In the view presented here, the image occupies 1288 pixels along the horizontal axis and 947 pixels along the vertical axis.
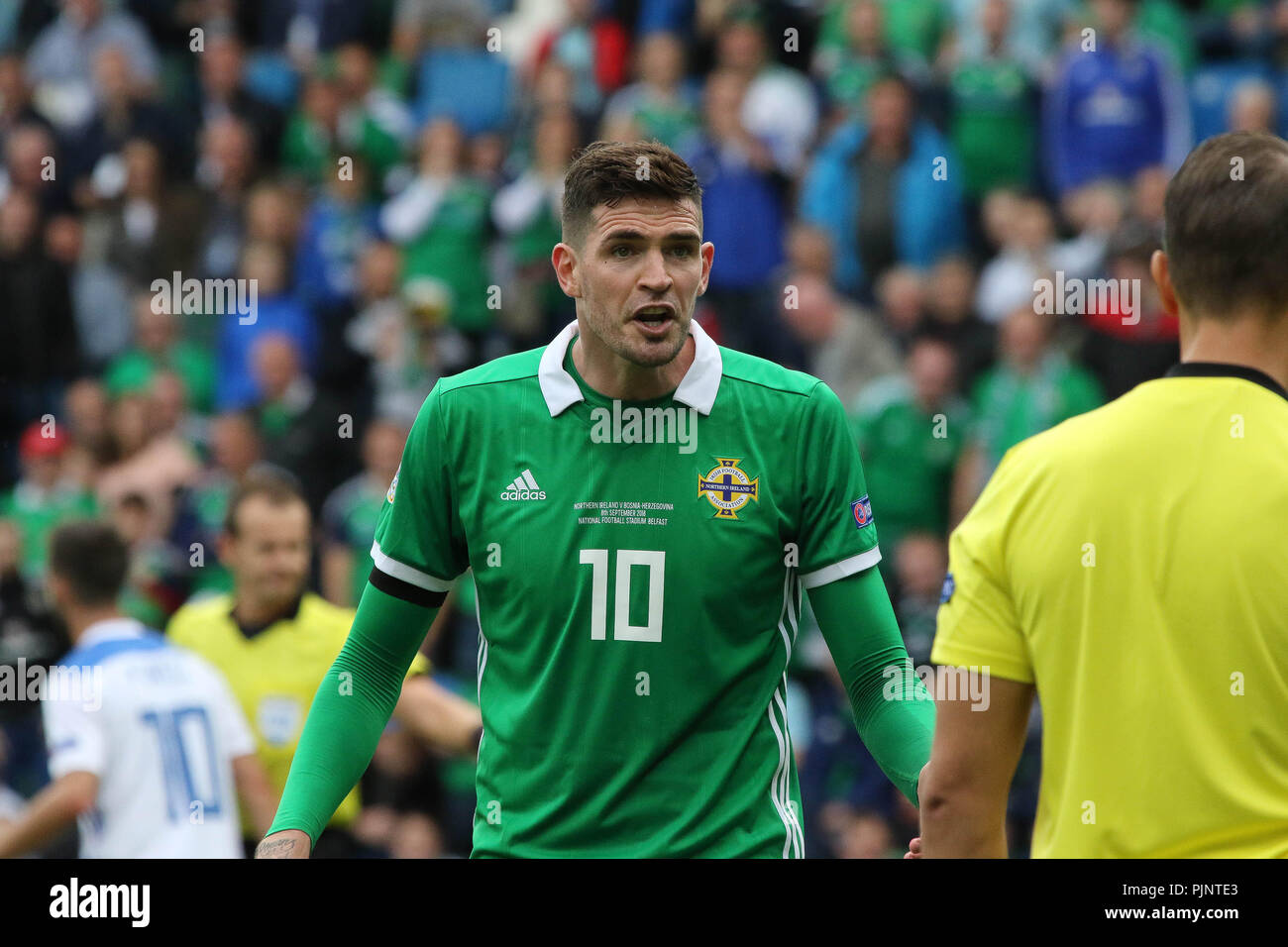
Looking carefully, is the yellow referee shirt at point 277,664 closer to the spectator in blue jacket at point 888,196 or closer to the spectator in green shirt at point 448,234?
the spectator in green shirt at point 448,234

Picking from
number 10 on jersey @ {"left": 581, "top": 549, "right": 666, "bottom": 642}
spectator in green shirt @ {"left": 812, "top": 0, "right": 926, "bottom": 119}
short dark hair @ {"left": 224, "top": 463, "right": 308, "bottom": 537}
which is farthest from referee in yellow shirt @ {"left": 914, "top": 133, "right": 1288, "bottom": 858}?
spectator in green shirt @ {"left": 812, "top": 0, "right": 926, "bottom": 119}

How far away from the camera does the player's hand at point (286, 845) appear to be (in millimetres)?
3742

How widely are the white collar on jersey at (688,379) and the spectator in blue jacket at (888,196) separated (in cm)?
614

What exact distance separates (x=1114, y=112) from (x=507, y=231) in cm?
351

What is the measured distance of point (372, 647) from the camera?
4.03 m

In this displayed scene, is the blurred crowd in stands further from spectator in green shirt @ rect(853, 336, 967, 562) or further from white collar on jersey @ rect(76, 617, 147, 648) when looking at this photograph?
white collar on jersey @ rect(76, 617, 147, 648)

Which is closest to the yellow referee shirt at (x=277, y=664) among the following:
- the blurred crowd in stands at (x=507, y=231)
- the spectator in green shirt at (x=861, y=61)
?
the blurred crowd in stands at (x=507, y=231)

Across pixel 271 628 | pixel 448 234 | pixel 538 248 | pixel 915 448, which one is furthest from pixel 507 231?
pixel 271 628

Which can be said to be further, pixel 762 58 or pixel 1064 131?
pixel 762 58

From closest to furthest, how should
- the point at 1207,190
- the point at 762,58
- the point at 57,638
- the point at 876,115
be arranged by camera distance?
1. the point at 1207,190
2. the point at 57,638
3. the point at 876,115
4. the point at 762,58

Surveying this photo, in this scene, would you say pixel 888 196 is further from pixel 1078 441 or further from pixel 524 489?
pixel 1078 441

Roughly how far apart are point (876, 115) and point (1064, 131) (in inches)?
43.9
